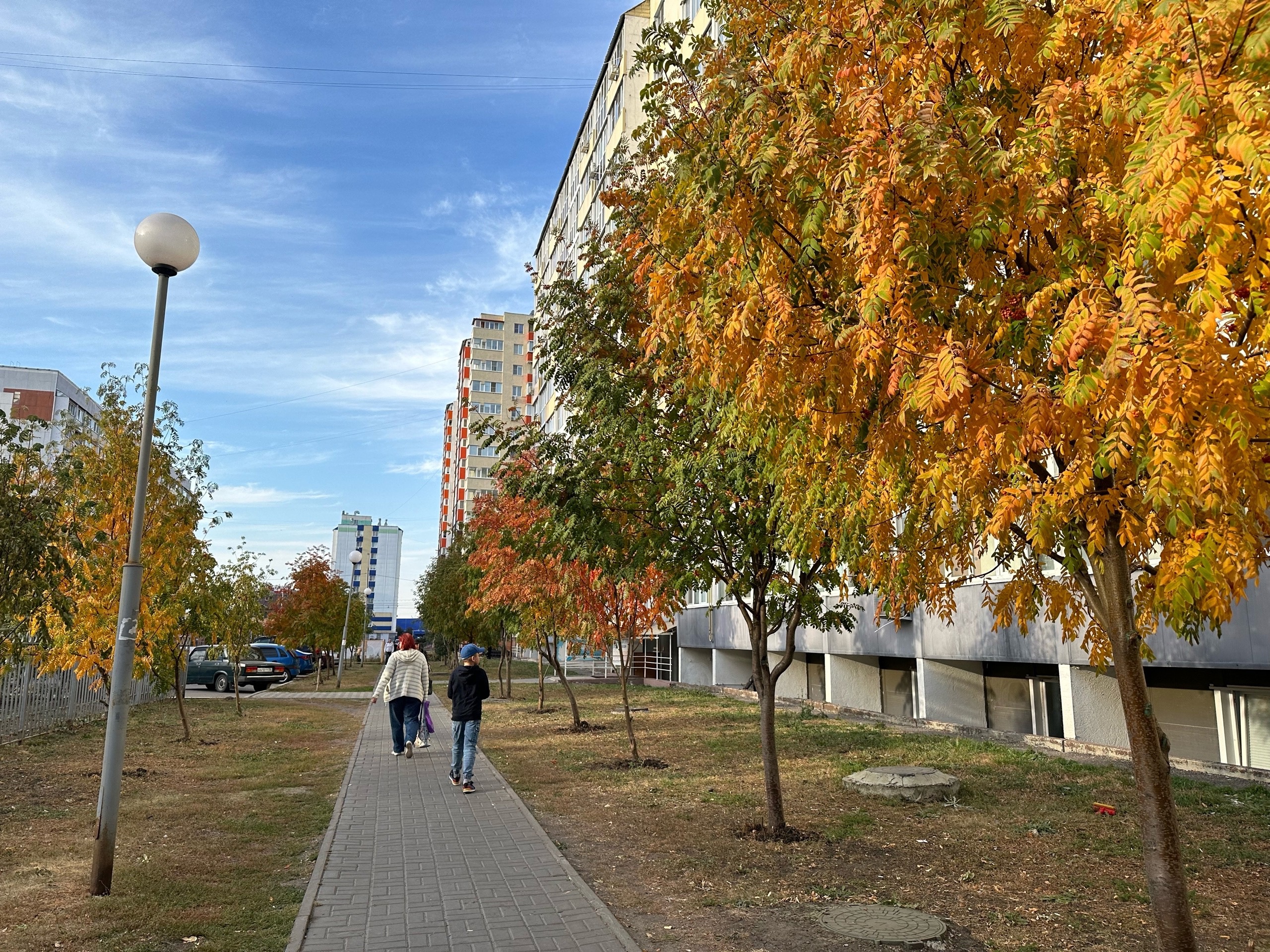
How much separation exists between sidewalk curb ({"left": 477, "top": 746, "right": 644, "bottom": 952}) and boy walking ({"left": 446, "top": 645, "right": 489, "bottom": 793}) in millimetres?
919

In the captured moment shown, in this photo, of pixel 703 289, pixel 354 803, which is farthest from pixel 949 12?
pixel 354 803

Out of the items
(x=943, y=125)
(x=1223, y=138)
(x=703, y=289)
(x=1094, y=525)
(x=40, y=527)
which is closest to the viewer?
(x=1223, y=138)

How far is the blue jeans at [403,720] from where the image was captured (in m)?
13.9

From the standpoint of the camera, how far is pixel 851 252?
15.1 feet

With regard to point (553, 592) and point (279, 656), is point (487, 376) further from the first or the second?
point (553, 592)

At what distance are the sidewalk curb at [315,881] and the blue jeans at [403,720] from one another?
208 cm

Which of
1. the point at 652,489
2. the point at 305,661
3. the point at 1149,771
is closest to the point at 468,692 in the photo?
the point at 652,489

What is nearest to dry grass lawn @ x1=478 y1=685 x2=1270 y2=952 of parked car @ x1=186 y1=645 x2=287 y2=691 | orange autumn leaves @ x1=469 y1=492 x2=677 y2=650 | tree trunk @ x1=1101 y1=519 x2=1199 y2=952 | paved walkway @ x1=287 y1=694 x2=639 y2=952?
paved walkway @ x1=287 y1=694 x2=639 y2=952

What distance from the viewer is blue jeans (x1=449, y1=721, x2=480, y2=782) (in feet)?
35.0

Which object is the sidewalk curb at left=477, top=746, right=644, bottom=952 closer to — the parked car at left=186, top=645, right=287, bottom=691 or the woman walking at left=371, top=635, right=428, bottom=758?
the woman walking at left=371, top=635, right=428, bottom=758

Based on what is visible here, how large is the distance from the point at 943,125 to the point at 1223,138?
171cm

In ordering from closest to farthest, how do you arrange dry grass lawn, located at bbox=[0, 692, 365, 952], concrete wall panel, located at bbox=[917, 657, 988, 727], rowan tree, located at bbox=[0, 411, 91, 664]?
dry grass lawn, located at bbox=[0, 692, 365, 952] < rowan tree, located at bbox=[0, 411, 91, 664] < concrete wall panel, located at bbox=[917, 657, 988, 727]

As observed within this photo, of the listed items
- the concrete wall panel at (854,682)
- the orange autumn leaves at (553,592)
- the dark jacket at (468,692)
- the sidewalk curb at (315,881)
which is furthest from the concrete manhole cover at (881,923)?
the concrete wall panel at (854,682)

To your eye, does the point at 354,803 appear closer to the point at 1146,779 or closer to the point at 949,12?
the point at 1146,779
